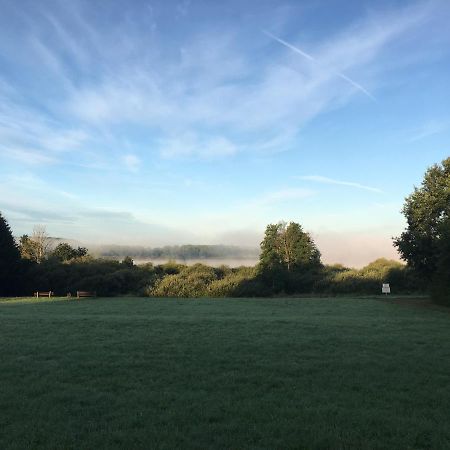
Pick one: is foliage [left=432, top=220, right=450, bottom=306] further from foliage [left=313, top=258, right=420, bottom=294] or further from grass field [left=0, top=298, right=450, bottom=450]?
foliage [left=313, top=258, right=420, bottom=294]

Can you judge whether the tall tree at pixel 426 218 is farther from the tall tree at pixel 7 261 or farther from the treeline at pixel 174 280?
the tall tree at pixel 7 261

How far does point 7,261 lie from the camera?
3866 cm

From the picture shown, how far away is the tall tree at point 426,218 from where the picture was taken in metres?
25.0

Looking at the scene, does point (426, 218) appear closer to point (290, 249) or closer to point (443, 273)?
point (443, 273)

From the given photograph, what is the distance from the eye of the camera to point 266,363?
7.43 m

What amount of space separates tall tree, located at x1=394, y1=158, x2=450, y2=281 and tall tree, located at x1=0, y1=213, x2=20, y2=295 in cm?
2928

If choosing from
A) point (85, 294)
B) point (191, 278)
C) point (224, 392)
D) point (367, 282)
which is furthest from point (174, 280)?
point (224, 392)

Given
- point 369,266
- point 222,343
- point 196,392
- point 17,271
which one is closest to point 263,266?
point 369,266

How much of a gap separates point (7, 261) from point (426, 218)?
102 ft

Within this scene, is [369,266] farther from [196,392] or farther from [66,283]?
[196,392]

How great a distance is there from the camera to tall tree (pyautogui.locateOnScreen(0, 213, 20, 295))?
38219 millimetres

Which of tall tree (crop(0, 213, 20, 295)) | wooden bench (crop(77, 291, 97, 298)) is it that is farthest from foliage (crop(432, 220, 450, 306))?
tall tree (crop(0, 213, 20, 295))

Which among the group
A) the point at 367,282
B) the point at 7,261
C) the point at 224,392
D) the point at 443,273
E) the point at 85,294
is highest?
the point at 7,261

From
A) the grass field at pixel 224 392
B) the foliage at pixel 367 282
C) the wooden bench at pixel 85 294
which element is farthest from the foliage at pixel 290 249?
the grass field at pixel 224 392
